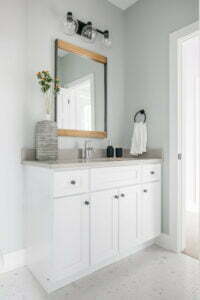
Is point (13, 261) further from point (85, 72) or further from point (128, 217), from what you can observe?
point (85, 72)

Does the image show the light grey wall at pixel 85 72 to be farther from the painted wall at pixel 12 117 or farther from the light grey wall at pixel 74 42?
the painted wall at pixel 12 117

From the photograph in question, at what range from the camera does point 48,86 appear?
5.91ft

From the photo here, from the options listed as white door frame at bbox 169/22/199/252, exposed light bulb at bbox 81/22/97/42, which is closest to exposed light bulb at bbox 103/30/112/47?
exposed light bulb at bbox 81/22/97/42

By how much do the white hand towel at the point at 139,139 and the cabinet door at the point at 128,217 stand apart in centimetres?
50

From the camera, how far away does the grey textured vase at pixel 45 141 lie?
1.76 metres

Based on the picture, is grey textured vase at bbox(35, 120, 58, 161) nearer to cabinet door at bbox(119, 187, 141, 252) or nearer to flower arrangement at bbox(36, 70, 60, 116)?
flower arrangement at bbox(36, 70, 60, 116)

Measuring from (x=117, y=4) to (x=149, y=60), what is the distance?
0.85 metres

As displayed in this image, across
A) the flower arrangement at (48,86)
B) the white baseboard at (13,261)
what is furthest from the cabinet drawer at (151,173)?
the white baseboard at (13,261)

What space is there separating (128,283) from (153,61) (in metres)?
2.13

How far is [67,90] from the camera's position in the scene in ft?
6.75

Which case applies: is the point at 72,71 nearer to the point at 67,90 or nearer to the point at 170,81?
the point at 67,90

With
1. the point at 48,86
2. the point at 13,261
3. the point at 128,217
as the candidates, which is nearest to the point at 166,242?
the point at 128,217

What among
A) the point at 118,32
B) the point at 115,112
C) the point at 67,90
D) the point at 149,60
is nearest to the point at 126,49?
the point at 118,32

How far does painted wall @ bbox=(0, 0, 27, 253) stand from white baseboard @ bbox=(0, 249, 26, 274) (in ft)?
0.15
